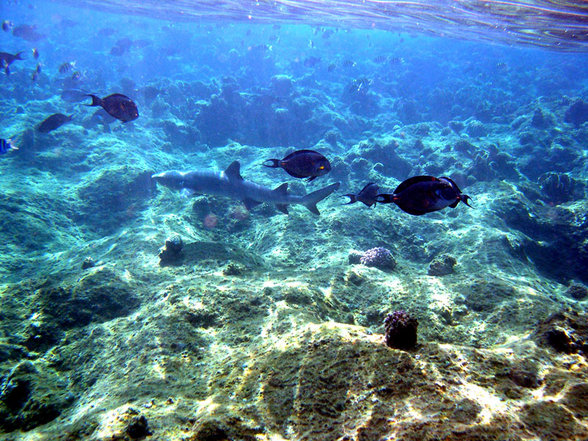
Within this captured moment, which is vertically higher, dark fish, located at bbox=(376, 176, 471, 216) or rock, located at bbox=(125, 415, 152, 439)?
dark fish, located at bbox=(376, 176, 471, 216)

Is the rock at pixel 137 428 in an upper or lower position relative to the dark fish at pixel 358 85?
upper

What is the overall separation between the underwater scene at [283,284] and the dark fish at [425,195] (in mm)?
15

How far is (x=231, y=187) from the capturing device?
29.5 feet

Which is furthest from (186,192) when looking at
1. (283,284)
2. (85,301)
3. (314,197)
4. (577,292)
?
(577,292)

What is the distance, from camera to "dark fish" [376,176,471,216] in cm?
246

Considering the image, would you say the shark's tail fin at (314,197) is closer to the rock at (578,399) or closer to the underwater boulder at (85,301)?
the underwater boulder at (85,301)

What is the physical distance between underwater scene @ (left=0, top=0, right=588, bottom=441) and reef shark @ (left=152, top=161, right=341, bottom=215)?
0.21ft

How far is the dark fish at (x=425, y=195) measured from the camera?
246cm

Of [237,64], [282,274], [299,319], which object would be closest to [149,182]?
[282,274]

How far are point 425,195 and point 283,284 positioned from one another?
2850 millimetres

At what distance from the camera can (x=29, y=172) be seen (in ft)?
36.9

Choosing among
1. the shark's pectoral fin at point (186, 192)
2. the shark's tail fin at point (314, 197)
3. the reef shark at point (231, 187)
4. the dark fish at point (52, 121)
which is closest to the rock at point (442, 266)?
the shark's tail fin at point (314, 197)

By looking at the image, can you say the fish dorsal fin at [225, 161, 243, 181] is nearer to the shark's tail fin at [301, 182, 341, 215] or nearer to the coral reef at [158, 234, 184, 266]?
the shark's tail fin at [301, 182, 341, 215]

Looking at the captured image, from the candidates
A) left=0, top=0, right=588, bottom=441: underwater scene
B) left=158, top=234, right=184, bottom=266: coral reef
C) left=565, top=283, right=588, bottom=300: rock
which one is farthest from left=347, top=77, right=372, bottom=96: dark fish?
left=158, top=234, right=184, bottom=266: coral reef
